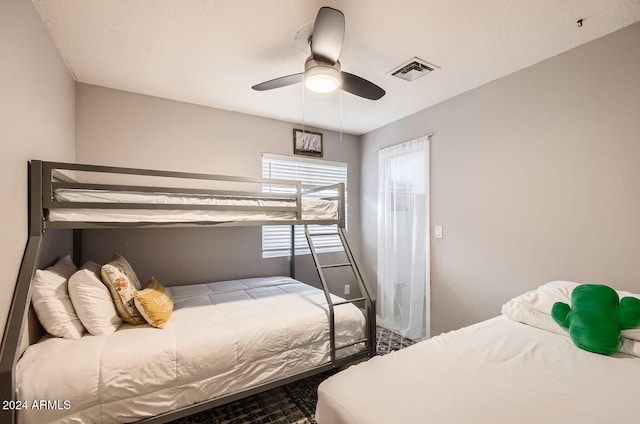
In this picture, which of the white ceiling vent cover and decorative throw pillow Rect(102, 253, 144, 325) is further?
the white ceiling vent cover

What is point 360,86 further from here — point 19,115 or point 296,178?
point 19,115

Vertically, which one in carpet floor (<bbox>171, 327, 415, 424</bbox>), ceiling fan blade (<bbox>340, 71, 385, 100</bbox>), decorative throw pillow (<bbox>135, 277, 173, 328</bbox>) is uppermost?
ceiling fan blade (<bbox>340, 71, 385, 100</bbox>)

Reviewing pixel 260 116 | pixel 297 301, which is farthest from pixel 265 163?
pixel 297 301

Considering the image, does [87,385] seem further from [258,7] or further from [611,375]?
[611,375]

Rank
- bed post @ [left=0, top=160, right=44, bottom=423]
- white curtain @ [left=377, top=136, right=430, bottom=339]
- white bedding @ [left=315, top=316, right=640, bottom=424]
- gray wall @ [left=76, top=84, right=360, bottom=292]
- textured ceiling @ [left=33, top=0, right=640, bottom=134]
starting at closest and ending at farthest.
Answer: white bedding @ [left=315, top=316, right=640, bottom=424]
bed post @ [left=0, top=160, right=44, bottom=423]
textured ceiling @ [left=33, top=0, right=640, bottom=134]
gray wall @ [left=76, top=84, right=360, bottom=292]
white curtain @ [left=377, top=136, right=430, bottom=339]

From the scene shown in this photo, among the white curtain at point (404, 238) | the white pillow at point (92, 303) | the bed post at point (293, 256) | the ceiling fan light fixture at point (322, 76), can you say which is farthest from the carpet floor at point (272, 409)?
the ceiling fan light fixture at point (322, 76)

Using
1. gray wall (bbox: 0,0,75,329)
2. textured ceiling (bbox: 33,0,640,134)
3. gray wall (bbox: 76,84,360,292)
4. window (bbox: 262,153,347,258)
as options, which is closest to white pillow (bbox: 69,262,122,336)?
gray wall (bbox: 0,0,75,329)

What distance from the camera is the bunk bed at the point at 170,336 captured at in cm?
130

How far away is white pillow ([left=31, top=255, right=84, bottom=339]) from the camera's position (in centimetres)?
149

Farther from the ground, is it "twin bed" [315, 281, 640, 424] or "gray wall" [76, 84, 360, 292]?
"gray wall" [76, 84, 360, 292]

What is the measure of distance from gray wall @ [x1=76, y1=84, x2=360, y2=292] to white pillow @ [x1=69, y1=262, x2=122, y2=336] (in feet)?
3.47

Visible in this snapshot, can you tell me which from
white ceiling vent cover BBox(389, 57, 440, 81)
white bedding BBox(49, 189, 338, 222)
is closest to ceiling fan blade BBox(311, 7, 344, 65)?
white ceiling vent cover BBox(389, 57, 440, 81)

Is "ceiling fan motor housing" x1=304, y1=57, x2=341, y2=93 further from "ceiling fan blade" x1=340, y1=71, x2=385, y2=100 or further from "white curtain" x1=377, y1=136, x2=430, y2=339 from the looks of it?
"white curtain" x1=377, y1=136, x2=430, y2=339

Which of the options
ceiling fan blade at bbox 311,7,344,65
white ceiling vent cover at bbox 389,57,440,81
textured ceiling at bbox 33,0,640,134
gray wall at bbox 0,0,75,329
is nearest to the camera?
gray wall at bbox 0,0,75,329
